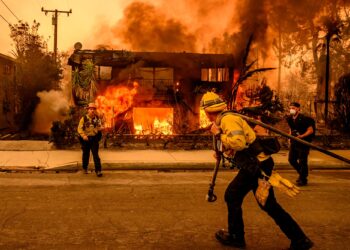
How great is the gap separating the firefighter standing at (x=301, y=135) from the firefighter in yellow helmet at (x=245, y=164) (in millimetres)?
4146

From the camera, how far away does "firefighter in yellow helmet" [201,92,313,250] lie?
461 cm

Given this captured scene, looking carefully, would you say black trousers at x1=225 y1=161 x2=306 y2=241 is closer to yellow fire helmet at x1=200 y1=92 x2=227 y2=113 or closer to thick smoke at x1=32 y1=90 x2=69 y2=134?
yellow fire helmet at x1=200 y1=92 x2=227 y2=113

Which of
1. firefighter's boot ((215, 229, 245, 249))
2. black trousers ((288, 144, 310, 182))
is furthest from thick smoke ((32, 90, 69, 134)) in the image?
firefighter's boot ((215, 229, 245, 249))

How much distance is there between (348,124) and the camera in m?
17.2

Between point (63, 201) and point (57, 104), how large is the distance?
18546 mm

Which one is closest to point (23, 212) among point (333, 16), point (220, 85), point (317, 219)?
point (317, 219)

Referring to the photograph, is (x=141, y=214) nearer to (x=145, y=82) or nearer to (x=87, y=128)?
(x=87, y=128)

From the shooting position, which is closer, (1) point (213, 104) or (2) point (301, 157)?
(1) point (213, 104)

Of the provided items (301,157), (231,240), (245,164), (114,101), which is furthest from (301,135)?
(114,101)

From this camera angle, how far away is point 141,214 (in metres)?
6.34

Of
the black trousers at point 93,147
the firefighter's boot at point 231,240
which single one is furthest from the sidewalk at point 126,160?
the firefighter's boot at point 231,240

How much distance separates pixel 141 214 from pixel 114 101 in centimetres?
1241

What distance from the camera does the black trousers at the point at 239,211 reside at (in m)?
4.65

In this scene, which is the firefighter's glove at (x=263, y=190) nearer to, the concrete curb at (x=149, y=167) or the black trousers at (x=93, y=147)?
the black trousers at (x=93, y=147)
